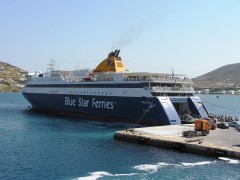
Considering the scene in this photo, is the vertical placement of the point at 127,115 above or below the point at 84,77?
below

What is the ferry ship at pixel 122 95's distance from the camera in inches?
1732

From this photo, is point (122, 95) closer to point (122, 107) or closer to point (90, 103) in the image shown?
point (122, 107)

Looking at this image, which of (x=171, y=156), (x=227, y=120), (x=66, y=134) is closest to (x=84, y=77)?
(x=66, y=134)

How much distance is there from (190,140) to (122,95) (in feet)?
60.6

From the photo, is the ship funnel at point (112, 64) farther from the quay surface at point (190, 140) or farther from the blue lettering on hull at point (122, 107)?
the quay surface at point (190, 140)

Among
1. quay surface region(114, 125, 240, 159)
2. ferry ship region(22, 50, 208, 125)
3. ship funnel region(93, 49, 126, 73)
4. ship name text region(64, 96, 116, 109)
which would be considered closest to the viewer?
quay surface region(114, 125, 240, 159)

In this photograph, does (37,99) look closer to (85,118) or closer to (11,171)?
(85,118)

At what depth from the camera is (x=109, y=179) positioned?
21.9m

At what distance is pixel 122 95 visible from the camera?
156ft

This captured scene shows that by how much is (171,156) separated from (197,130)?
7505 millimetres

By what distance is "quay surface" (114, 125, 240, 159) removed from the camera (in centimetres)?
2770

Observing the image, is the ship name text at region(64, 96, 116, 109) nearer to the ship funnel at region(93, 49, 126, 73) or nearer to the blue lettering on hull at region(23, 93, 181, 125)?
the blue lettering on hull at region(23, 93, 181, 125)

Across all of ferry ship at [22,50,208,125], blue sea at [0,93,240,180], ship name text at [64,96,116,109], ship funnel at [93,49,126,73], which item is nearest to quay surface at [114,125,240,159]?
blue sea at [0,93,240,180]

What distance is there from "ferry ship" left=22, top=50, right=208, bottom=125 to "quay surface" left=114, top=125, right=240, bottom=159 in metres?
5.42
